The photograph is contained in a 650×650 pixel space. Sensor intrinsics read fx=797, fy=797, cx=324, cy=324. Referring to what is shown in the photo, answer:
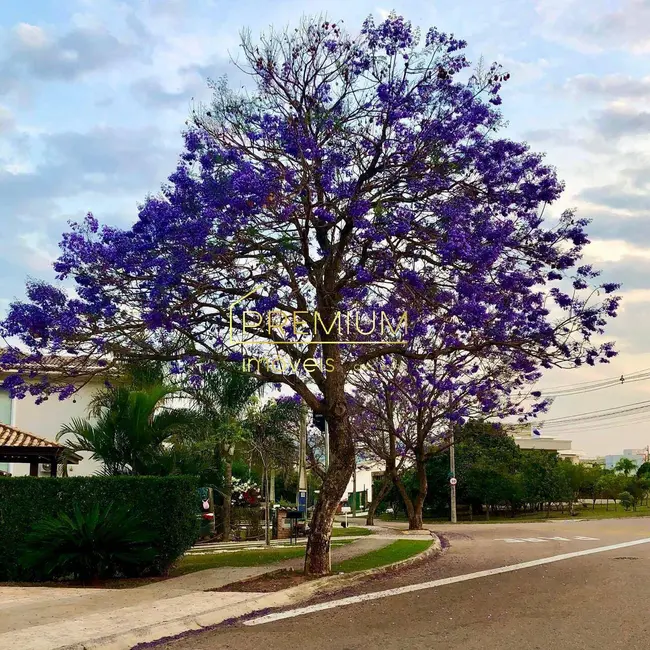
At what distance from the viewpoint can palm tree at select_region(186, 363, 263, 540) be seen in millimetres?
23078

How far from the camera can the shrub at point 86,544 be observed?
12672 mm

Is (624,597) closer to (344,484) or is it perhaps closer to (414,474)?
(344,484)

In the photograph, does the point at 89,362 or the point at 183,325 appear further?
the point at 89,362

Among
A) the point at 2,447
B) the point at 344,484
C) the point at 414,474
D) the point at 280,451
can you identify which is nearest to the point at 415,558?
the point at 344,484

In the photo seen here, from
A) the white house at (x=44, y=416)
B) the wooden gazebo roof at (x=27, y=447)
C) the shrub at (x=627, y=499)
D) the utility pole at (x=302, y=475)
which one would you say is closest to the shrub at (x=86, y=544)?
the wooden gazebo roof at (x=27, y=447)

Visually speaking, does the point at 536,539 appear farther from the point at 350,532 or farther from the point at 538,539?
the point at 350,532

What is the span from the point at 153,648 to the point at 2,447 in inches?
412

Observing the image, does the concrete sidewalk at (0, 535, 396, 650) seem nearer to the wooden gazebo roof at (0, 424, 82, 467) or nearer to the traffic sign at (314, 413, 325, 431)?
the traffic sign at (314, 413, 325, 431)

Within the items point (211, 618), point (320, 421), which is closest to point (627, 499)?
point (320, 421)

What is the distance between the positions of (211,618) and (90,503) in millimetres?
4601

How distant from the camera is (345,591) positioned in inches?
468

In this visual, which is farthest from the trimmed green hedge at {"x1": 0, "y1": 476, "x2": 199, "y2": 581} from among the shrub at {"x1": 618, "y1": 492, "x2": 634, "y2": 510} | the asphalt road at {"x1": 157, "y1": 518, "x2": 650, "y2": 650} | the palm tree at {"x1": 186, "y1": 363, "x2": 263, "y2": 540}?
the shrub at {"x1": 618, "y1": 492, "x2": 634, "y2": 510}

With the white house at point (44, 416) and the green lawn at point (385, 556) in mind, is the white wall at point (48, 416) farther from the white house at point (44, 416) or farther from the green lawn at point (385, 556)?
the green lawn at point (385, 556)

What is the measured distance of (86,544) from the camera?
12781 mm
